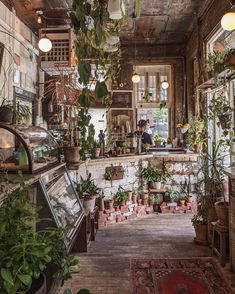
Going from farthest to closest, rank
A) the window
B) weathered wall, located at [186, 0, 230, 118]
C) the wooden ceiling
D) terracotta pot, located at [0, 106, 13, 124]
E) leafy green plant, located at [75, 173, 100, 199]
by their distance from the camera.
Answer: the window
the wooden ceiling
weathered wall, located at [186, 0, 230, 118]
leafy green plant, located at [75, 173, 100, 199]
terracotta pot, located at [0, 106, 13, 124]

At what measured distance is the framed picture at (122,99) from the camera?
7.91 meters

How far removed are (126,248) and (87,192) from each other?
113 centimetres

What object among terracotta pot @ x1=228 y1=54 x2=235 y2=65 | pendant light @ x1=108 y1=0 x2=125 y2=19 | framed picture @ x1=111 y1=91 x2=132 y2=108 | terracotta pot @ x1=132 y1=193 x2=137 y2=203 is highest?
framed picture @ x1=111 y1=91 x2=132 y2=108

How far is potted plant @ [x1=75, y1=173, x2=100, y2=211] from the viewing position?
4.69 m

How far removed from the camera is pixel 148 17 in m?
6.21

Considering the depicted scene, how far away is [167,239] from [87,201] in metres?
1.37

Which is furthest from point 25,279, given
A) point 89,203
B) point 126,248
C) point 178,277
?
point 89,203

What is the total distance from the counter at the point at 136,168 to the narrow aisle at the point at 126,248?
0.72 metres

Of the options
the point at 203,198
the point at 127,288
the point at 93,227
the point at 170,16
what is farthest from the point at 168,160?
the point at 127,288

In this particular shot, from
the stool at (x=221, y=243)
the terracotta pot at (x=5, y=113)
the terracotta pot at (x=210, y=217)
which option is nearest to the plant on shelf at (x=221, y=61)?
the terracotta pot at (x=210, y=217)

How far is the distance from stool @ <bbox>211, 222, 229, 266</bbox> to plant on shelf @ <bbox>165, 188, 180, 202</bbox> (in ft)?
7.52

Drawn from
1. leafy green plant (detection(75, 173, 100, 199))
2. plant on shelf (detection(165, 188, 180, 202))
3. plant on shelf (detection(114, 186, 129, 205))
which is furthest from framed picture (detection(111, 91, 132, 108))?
leafy green plant (detection(75, 173, 100, 199))

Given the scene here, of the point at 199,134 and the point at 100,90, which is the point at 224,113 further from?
the point at 100,90

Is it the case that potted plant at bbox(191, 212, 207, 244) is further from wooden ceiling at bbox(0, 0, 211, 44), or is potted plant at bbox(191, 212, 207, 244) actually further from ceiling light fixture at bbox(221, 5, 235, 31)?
wooden ceiling at bbox(0, 0, 211, 44)
